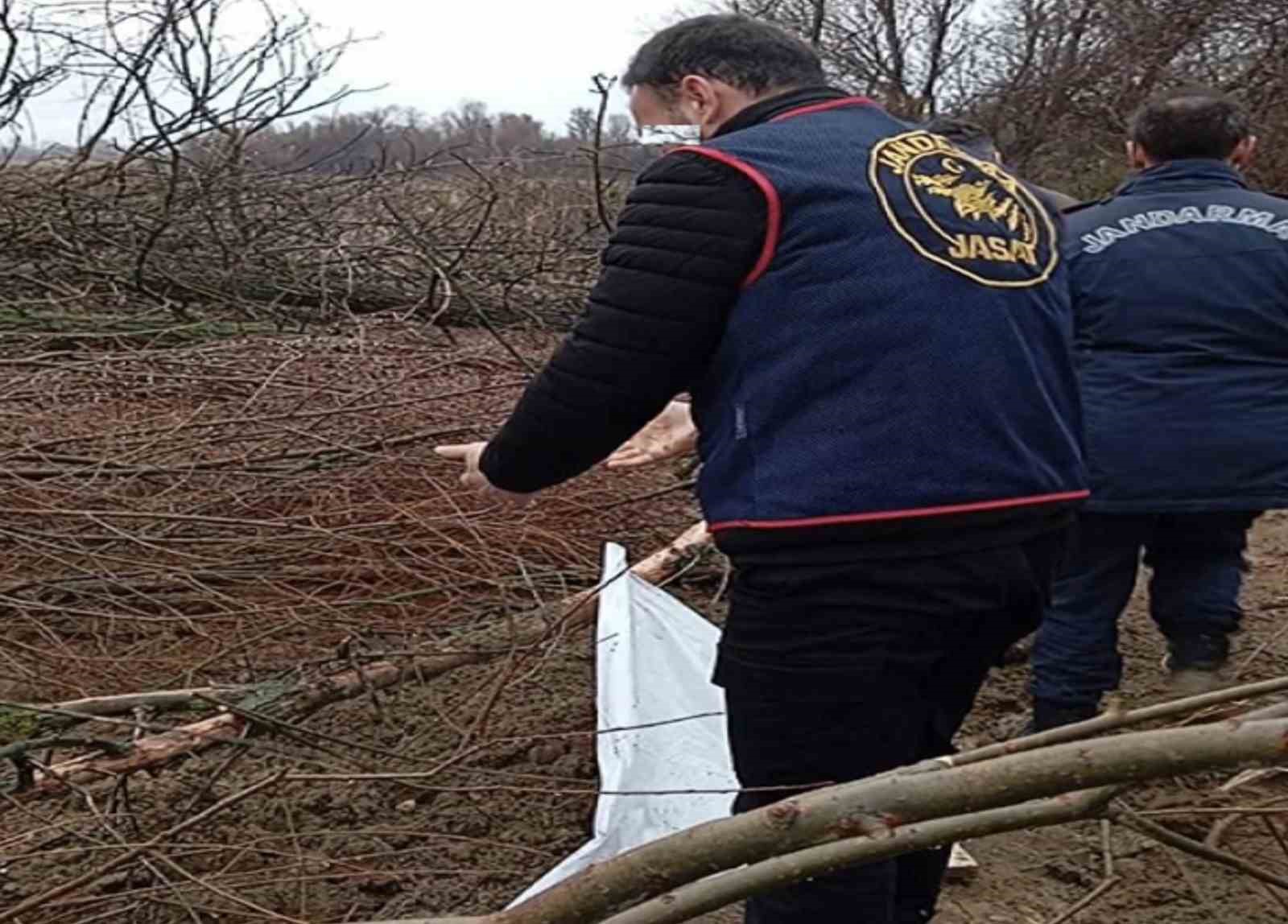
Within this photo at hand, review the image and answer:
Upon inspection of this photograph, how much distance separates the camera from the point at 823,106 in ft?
6.12

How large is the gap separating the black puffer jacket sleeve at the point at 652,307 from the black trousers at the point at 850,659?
26 centimetres

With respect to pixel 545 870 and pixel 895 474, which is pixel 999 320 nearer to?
pixel 895 474

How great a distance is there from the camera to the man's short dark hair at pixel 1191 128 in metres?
2.97

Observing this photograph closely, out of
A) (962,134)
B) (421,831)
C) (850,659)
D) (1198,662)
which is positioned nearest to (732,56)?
(850,659)

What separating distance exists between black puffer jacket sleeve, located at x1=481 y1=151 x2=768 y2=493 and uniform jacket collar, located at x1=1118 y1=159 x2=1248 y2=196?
1.58m

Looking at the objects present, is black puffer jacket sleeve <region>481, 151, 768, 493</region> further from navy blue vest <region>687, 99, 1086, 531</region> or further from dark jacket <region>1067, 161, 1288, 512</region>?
dark jacket <region>1067, 161, 1288, 512</region>

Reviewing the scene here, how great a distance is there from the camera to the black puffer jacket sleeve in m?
1.72

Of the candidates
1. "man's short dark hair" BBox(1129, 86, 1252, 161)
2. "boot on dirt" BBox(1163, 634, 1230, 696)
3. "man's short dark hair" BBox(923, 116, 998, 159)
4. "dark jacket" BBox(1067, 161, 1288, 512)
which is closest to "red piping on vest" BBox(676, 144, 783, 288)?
"dark jacket" BBox(1067, 161, 1288, 512)

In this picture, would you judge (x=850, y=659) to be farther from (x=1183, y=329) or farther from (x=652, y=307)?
(x=1183, y=329)

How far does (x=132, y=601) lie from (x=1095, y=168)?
41.6 feet

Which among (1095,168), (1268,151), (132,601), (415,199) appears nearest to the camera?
(132,601)

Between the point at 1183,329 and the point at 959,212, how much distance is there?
1312mm

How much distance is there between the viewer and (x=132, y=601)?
398cm

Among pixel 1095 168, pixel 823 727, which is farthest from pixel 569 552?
pixel 1095 168
